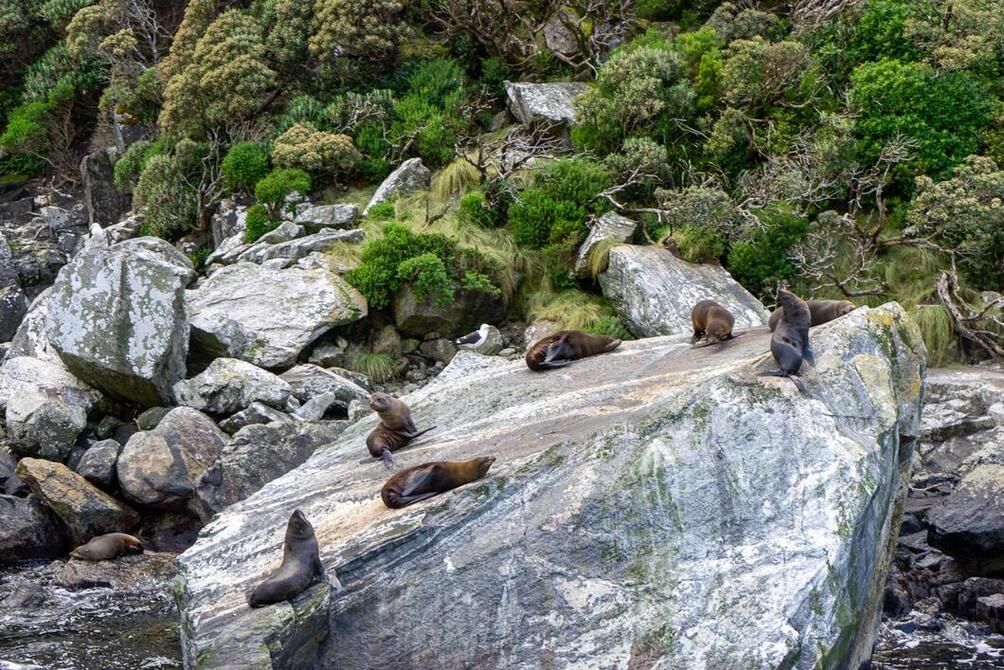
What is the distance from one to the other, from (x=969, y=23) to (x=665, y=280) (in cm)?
738

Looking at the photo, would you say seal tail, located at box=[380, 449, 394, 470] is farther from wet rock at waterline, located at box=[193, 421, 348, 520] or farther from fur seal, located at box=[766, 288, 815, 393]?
wet rock at waterline, located at box=[193, 421, 348, 520]

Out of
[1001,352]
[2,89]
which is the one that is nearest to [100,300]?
[1001,352]

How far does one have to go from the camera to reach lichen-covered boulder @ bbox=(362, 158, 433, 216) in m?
21.0

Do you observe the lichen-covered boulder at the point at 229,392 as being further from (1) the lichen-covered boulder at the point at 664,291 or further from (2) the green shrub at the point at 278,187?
(2) the green shrub at the point at 278,187

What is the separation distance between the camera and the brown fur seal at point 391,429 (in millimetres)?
9938

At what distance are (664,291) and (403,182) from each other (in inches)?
244

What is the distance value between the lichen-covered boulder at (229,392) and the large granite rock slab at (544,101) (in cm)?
850

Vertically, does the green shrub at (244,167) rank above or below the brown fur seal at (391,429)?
above

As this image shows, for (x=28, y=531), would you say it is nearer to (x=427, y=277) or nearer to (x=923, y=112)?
(x=427, y=277)

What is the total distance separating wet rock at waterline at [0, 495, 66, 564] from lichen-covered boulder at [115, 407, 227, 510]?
0.94 meters

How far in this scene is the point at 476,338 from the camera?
18109 millimetres

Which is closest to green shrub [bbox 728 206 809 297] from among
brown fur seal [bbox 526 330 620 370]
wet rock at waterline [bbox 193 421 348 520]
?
brown fur seal [bbox 526 330 620 370]

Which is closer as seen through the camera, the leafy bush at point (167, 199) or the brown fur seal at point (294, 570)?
the brown fur seal at point (294, 570)

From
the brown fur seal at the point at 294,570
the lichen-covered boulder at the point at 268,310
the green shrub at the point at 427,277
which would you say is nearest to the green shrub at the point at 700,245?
the green shrub at the point at 427,277
